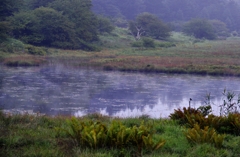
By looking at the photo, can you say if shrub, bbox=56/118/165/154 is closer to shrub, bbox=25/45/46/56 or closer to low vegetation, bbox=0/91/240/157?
low vegetation, bbox=0/91/240/157

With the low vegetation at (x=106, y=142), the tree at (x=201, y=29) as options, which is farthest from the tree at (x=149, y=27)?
the low vegetation at (x=106, y=142)

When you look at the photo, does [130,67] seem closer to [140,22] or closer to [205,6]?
[140,22]

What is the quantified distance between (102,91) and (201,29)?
6442 centimetres

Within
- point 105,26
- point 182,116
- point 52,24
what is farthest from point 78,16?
point 182,116

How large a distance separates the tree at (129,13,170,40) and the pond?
41.2m

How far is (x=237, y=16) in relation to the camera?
110062mm

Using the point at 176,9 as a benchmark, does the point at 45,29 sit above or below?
below

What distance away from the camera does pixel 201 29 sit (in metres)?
78.2

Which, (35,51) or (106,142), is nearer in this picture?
(106,142)

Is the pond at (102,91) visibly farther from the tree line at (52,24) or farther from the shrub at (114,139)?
the tree line at (52,24)

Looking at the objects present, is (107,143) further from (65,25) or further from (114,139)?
(65,25)

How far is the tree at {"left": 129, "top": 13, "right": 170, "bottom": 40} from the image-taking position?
65.9m

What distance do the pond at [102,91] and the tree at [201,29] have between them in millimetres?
55320

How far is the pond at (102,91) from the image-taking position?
13.7m
